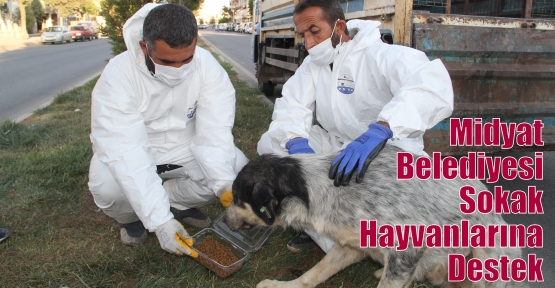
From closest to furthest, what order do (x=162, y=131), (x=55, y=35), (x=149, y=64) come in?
(x=149, y=64), (x=162, y=131), (x=55, y=35)

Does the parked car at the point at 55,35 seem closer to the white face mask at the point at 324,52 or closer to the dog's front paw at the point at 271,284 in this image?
the white face mask at the point at 324,52

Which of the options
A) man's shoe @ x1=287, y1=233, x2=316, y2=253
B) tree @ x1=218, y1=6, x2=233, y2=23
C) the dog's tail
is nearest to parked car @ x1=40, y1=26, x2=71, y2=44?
man's shoe @ x1=287, y1=233, x2=316, y2=253

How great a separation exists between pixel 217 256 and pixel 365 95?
175 cm

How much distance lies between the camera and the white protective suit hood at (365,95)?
9.15ft

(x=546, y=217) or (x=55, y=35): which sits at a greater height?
(x=55, y=35)

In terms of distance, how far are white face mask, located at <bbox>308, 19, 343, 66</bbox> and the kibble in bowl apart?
1.71 meters

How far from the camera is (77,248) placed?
3529mm

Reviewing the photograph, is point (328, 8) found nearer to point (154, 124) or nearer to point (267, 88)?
point (154, 124)

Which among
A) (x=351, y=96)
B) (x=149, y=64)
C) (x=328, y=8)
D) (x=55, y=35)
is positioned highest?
(x=55, y=35)

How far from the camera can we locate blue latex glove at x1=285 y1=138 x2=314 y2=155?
3.51 m

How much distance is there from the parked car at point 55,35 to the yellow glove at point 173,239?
39.4 meters

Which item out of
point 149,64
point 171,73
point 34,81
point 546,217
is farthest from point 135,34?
point 34,81

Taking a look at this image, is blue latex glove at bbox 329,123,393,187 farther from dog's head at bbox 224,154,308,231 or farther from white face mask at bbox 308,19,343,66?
white face mask at bbox 308,19,343,66

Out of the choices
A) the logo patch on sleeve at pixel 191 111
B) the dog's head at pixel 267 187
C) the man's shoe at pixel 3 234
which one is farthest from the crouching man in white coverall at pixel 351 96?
the man's shoe at pixel 3 234
